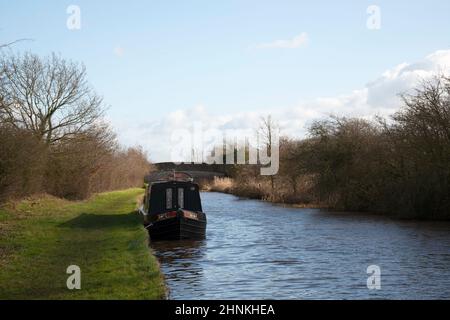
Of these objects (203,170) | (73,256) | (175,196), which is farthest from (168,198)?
(203,170)

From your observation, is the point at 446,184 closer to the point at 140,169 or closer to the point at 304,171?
the point at 304,171

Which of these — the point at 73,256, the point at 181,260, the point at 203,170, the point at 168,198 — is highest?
the point at 203,170

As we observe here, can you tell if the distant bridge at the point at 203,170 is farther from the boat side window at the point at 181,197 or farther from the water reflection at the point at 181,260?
the water reflection at the point at 181,260

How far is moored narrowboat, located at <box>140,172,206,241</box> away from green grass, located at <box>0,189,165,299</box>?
0.77 m

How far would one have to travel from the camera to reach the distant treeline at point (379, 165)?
27.7 meters

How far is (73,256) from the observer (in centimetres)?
1485

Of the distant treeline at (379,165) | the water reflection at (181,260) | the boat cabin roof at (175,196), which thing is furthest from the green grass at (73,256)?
the distant treeline at (379,165)

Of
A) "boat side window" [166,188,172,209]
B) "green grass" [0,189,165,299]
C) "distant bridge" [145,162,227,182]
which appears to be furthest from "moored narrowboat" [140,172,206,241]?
"distant bridge" [145,162,227,182]

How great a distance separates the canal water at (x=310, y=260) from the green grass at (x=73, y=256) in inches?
33.3

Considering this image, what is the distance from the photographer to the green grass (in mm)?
10773

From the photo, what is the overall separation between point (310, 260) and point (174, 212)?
22.0ft

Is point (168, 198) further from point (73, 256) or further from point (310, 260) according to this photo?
point (73, 256)
